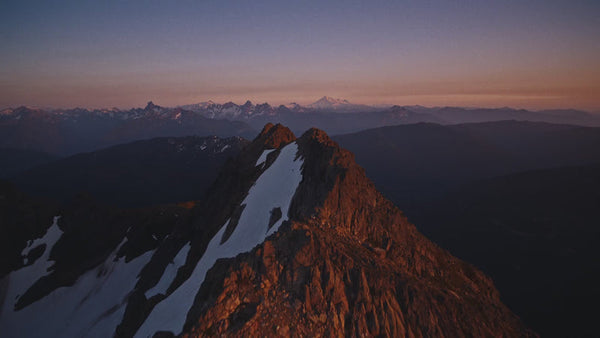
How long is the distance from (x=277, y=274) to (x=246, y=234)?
53.2 feet

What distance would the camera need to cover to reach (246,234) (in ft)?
118

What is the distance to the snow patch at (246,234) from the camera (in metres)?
28.7

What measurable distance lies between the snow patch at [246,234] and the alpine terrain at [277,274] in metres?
0.28

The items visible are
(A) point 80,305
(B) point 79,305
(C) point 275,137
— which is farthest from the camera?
(C) point 275,137

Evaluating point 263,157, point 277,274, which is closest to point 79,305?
point 263,157

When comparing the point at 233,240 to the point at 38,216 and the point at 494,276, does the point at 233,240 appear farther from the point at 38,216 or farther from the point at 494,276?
the point at 494,276

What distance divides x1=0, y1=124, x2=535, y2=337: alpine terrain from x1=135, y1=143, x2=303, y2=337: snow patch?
285 millimetres

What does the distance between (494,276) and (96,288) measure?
15577cm

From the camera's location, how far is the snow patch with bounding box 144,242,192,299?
48000 mm

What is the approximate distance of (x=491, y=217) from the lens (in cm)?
18325

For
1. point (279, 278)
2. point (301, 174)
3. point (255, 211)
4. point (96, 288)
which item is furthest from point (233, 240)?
point (96, 288)

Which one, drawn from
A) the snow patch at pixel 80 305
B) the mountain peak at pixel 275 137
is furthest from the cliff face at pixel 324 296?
the snow patch at pixel 80 305

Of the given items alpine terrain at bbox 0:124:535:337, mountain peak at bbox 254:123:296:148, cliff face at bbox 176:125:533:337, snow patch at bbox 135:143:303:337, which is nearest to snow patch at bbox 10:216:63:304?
alpine terrain at bbox 0:124:535:337

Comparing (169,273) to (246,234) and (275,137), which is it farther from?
(275,137)
